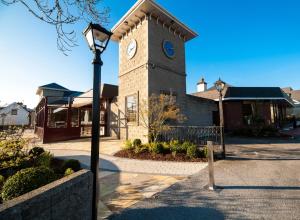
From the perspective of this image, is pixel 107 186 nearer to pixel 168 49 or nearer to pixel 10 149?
pixel 10 149

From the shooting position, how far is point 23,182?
2.87 meters

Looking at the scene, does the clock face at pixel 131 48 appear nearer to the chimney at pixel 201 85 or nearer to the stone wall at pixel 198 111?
the stone wall at pixel 198 111

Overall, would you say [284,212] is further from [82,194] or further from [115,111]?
[115,111]

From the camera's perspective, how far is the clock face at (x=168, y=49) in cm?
1241

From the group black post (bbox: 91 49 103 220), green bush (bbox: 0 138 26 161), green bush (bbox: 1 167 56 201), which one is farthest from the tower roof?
green bush (bbox: 1 167 56 201)

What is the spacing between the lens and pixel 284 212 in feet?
10.6

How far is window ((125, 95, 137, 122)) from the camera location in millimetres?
12062

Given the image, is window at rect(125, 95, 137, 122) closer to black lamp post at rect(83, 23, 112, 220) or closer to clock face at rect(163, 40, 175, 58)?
clock face at rect(163, 40, 175, 58)

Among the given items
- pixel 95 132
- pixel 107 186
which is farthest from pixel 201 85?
pixel 95 132

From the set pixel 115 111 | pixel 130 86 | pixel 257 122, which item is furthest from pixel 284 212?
pixel 257 122

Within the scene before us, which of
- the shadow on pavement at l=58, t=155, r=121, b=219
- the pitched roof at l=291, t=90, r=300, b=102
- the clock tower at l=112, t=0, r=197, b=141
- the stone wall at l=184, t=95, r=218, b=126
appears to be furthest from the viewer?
the pitched roof at l=291, t=90, r=300, b=102

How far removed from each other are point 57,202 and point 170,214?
77.0 inches

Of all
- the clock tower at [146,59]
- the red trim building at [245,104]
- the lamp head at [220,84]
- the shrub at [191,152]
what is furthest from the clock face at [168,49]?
the red trim building at [245,104]

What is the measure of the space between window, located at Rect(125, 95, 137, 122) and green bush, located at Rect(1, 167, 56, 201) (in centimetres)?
887
